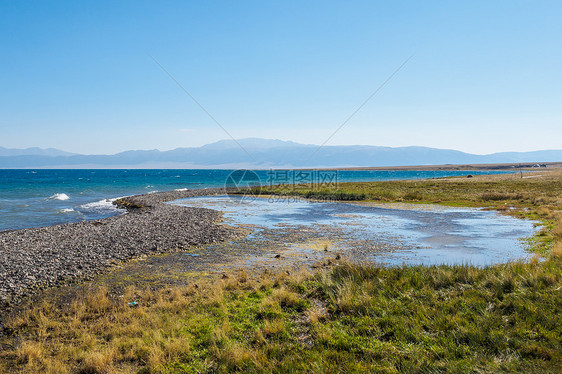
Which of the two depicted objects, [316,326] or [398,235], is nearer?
[316,326]

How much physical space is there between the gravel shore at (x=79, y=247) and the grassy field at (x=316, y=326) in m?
2.92

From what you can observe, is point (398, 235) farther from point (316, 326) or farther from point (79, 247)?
point (79, 247)

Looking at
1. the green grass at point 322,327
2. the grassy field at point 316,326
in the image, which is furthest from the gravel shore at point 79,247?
the green grass at point 322,327

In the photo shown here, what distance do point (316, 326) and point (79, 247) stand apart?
1575 cm

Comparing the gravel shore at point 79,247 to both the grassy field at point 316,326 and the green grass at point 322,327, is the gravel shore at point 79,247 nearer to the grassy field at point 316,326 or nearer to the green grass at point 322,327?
the grassy field at point 316,326

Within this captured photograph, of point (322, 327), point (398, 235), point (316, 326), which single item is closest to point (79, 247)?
point (316, 326)

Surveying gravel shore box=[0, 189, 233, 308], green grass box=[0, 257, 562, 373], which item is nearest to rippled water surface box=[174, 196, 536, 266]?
gravel shore box=[0, 189, 233, 308]

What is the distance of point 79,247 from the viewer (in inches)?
720

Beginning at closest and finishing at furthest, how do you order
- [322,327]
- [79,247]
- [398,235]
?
[322,327] < [79,247] < [398,235]

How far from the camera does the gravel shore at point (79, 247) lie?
43.4 feet

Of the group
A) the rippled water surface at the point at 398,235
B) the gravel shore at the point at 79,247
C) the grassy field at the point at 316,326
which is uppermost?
the grassy field at the point at 316,326

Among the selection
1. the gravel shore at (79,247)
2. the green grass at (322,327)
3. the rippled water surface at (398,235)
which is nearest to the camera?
the green grass at (322,327)

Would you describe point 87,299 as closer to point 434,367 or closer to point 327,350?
point 327,350

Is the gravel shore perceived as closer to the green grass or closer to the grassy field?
the grassy field
